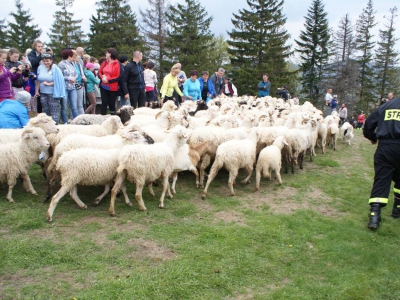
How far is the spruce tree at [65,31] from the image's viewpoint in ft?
123

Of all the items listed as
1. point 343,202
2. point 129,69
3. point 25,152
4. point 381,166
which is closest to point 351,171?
point 343,202

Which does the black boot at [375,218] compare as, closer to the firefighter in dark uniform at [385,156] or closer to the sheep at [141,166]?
the firefighter in dark uniform at [385,156]

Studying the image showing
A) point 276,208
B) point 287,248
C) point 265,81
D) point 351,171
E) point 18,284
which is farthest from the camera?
point 265,81

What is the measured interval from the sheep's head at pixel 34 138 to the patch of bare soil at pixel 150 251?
9.03ft

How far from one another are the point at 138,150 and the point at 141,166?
0.29 m

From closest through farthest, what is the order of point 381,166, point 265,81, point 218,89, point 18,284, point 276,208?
point 18,284, point 381,166, point 276,208, point 218,89, point 265,81

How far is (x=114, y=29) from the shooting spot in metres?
35.4

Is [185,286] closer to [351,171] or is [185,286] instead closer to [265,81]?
[351,171]

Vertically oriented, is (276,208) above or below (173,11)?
below

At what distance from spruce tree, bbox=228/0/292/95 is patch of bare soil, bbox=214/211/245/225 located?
1208 inches

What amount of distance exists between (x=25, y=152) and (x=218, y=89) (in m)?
10.4

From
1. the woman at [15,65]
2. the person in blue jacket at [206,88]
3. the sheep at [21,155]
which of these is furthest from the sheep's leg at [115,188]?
the person in blue jacket at [206,88]

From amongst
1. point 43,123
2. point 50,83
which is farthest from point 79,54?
point 43,123

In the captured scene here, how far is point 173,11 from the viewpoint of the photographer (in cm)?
3659
